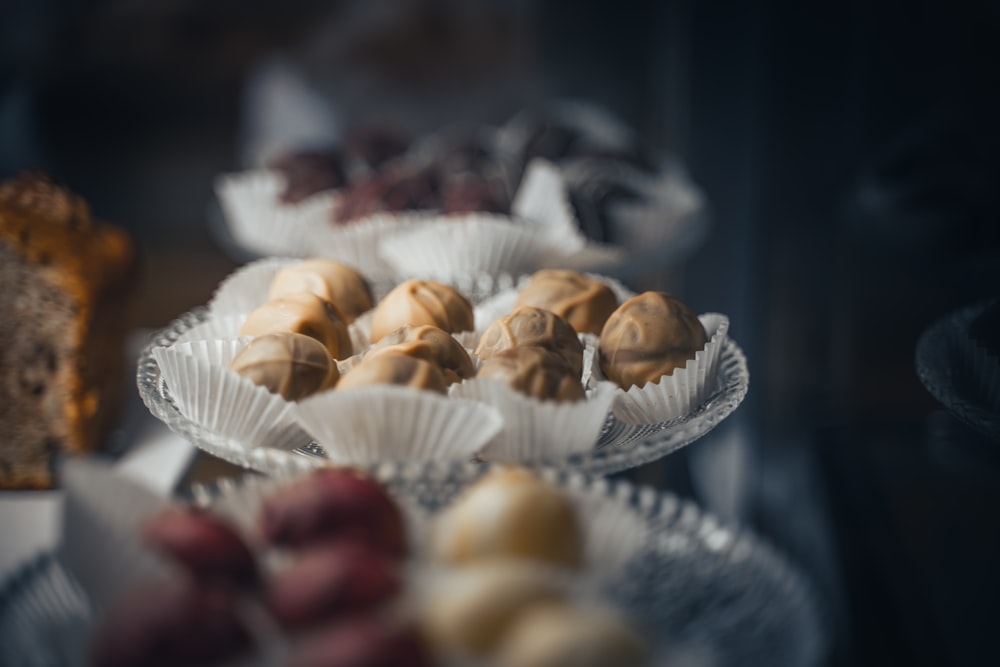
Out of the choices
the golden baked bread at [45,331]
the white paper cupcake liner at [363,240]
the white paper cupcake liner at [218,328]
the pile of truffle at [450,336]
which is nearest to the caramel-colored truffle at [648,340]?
the pile of truffle at [450,336]

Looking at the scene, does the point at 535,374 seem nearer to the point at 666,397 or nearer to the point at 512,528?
the point at 666,397

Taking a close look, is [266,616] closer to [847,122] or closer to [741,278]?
[847,122]

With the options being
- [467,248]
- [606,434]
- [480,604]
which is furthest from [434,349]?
[467,248]

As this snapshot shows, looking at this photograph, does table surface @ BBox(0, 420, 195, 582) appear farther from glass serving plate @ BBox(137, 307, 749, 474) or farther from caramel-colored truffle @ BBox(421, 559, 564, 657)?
caramel-colored truffle @ BBox(421, 559, 564, 657)

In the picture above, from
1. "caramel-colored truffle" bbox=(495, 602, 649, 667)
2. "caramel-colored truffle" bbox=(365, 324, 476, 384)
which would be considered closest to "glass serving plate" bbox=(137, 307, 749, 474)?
"caramel-colored truffle" bbox=(365, 324, 476, 384)

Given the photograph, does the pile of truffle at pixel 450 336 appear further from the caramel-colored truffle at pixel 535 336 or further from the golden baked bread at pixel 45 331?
the golden baked bread at pixel 45 331

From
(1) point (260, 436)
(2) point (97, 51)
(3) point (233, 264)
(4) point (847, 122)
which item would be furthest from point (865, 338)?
(2) point (97, 51)
